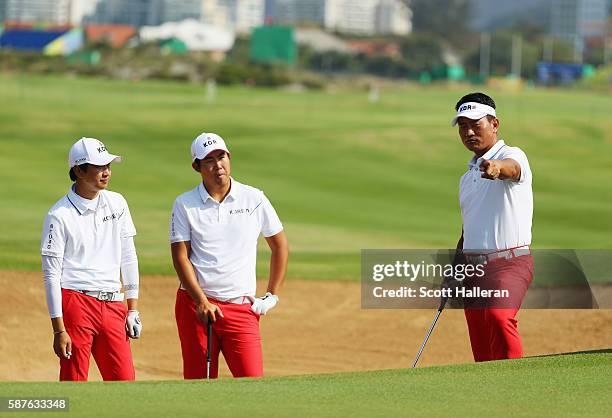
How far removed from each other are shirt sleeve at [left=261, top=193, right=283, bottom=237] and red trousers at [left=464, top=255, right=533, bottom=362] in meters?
1.40

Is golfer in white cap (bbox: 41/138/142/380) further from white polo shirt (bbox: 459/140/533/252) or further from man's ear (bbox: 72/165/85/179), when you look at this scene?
white polo shirt (bbox: 459/140/533/252)

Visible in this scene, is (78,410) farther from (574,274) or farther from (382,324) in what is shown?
(382,324)

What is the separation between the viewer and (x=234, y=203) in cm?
810

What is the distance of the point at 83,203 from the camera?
7.98m

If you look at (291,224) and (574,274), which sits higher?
(574,274)

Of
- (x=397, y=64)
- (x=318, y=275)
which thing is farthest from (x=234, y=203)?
(x=397, y=64)

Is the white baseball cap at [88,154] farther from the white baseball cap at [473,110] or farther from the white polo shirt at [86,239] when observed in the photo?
the white baseball cap at [473,110]

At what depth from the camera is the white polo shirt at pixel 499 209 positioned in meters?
8.08

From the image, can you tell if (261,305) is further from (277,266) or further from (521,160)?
(521,160)

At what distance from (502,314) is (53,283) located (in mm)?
2877

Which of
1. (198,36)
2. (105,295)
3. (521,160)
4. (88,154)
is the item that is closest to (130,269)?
(105,295)

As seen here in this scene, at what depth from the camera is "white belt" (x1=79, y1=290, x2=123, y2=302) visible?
8.04 meters

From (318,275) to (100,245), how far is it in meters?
8.93

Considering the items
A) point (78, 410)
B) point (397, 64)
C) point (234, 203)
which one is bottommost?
point (397, 64)
